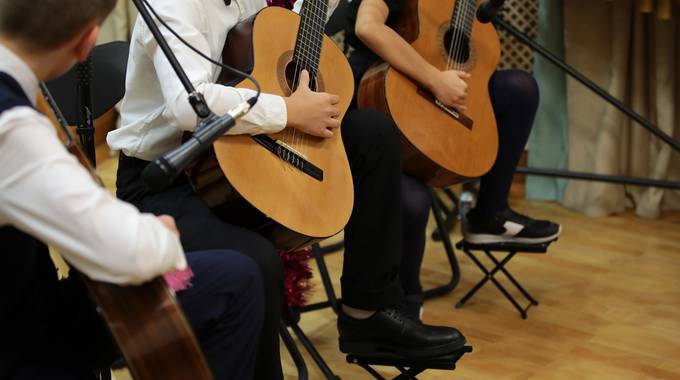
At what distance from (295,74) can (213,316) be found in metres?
0.62

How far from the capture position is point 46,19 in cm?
113

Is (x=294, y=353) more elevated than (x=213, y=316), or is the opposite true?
(x=213, y=316)

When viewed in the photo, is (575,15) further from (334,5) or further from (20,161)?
(20,161)

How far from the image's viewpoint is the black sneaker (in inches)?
95.2

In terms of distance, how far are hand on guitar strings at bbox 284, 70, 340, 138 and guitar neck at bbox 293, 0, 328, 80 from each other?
0.04 meters

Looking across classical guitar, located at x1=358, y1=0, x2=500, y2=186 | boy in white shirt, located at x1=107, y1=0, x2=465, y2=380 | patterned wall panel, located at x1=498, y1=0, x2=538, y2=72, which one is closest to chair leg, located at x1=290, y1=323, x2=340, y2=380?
boy in white shirt, located at x1=107, y1=0, x2=465, y2=380

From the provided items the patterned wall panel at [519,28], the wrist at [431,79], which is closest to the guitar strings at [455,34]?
the wrist at [431,79]

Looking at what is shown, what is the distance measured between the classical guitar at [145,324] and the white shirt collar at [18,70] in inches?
10.2

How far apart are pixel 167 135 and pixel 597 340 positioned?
48.6 inches

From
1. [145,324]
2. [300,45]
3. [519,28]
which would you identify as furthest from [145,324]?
[519,28]

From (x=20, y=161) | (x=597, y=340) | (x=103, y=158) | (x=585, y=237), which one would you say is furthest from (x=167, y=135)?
(x=103, y=158)

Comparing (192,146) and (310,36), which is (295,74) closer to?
(310,36)

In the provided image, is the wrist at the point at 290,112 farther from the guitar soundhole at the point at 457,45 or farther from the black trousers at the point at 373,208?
the guitar soundhole at the point at 457,45

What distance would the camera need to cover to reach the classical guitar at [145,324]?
1199 mm
